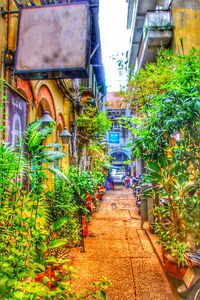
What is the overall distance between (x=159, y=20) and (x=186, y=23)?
3.90 ft

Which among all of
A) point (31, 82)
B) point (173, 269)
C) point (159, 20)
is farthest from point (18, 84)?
point (159, 20)

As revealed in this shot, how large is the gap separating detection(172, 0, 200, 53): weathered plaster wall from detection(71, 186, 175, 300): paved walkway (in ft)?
26.2

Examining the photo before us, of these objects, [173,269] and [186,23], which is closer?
[173,269]

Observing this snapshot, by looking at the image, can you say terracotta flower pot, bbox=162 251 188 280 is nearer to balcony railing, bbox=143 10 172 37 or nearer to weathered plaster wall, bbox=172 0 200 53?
weathered plaster wall, bbox=172 0 200 53

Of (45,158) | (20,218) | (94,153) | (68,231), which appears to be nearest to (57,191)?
(68,231)

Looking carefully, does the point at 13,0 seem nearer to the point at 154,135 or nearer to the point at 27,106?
the point at 27,106

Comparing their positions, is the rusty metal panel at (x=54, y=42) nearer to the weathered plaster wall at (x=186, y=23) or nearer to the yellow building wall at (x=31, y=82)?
the yellow building wall at (x=31, y=82)

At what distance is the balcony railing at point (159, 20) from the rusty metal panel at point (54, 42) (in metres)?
7.42

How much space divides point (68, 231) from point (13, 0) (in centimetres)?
454

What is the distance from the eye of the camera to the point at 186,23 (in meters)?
10.8

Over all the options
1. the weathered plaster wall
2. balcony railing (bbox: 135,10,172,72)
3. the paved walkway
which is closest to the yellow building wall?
the paved walkway

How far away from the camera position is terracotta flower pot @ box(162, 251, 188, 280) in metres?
4.07

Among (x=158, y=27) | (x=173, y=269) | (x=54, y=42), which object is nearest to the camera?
(x=173, y=269)

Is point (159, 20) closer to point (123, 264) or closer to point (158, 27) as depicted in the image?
point (158, 27)
